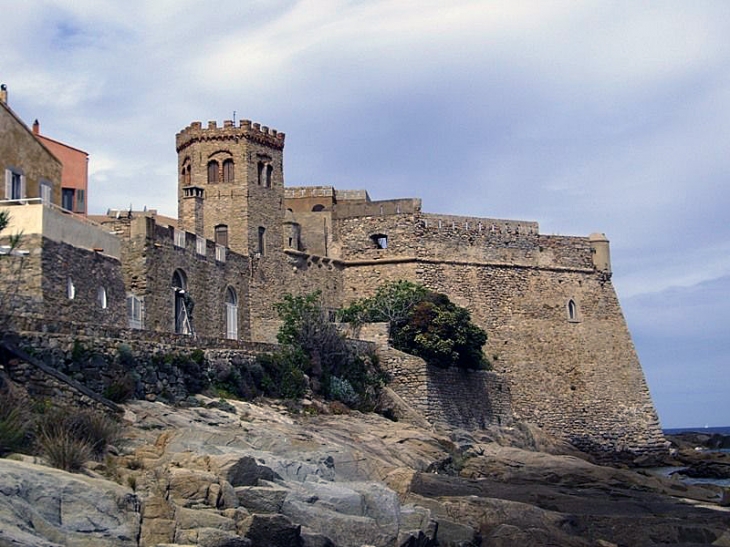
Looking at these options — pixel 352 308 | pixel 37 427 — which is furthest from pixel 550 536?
pixel 352 308

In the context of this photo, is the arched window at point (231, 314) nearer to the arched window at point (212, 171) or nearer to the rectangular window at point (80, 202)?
the arched window at point (212, 171)

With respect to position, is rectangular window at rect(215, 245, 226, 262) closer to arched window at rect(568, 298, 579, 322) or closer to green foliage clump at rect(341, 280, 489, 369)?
green foliage clump at rect(341, 280, 489, 369)

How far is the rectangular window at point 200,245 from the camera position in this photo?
104 feet

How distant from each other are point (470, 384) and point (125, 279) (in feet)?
34.7

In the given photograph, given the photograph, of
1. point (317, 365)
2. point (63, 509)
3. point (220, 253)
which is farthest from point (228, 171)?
point (63, 509)

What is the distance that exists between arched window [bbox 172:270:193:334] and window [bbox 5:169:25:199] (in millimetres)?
6884

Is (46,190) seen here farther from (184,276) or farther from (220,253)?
(220,253)

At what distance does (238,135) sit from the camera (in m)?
36.2

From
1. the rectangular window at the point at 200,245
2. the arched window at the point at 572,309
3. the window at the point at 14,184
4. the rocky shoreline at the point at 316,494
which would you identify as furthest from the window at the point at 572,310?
the window at the point at 14,184

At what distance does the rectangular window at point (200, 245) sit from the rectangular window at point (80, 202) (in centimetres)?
533

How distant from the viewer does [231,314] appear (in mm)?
→ 34031

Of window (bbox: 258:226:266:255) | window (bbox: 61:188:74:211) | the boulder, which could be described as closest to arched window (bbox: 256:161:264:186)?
window (bbox: 258:226:266:255)

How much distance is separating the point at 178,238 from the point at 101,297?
6.61 m

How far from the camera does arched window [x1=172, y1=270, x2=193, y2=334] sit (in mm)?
30188
